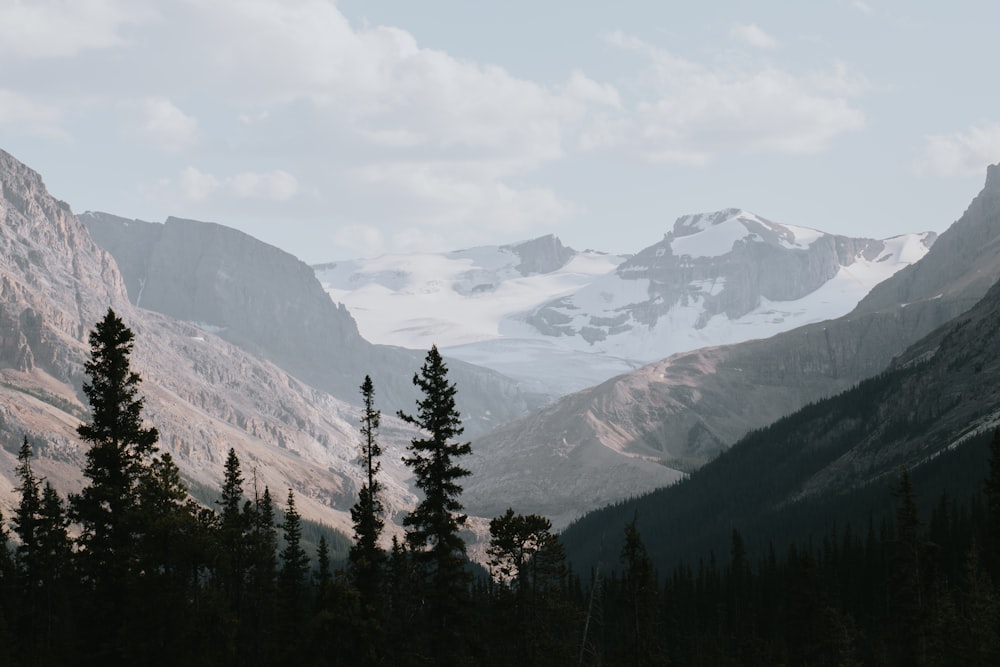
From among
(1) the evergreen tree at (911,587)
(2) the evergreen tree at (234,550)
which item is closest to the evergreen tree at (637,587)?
(1) the evergreen tree at (911,587)

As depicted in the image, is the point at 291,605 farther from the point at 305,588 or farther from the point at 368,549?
the point at 368,549

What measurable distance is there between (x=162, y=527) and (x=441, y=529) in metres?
12.1

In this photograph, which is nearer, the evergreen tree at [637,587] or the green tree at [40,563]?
the evergreen tree at [637,587]

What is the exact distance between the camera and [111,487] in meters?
51.8

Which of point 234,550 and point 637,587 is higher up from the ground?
point 234,550

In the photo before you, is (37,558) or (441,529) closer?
(441,529)

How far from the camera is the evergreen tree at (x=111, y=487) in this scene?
51.2 m

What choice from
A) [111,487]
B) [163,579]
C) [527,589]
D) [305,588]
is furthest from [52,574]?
[527,589]

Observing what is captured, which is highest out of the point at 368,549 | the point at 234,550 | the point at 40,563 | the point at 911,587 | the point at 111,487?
the point at 111,487

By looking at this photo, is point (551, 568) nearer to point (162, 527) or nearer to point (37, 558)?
point (162, 527)

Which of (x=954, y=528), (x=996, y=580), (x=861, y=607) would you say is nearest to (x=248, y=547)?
(x=996, y=580)

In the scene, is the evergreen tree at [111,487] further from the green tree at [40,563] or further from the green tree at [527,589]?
the green tree at [40,563]

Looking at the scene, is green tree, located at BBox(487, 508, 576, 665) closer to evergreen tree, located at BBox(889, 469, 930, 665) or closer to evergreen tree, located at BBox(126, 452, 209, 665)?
evergreen tree, located at BBox(126, 452, 209, 665)

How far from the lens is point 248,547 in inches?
2680
